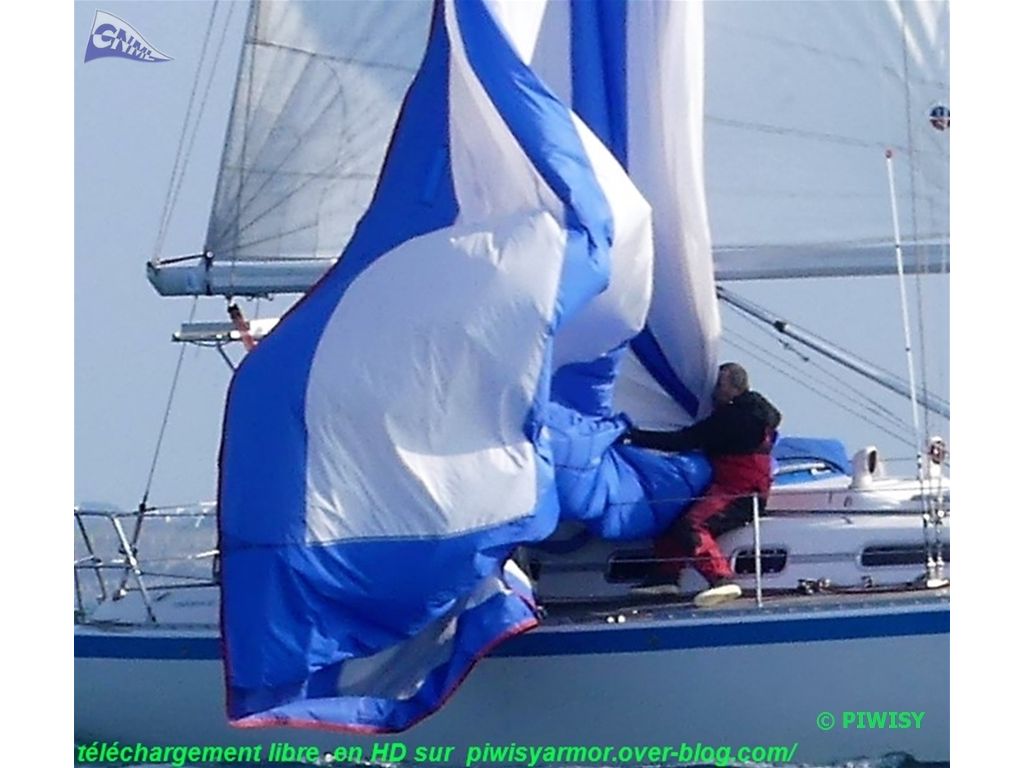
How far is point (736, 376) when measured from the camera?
9.96 metres

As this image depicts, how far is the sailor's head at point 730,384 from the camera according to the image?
32.6 feet

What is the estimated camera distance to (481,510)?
28.4ft

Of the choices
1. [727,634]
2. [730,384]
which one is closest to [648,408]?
[730,384]

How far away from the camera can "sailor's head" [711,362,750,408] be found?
32.6ft

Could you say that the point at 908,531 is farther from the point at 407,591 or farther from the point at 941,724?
the point at 407,591

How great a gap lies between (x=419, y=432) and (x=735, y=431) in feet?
5.83

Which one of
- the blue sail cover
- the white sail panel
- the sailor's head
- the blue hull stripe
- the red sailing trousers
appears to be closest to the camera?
the blue sail cover

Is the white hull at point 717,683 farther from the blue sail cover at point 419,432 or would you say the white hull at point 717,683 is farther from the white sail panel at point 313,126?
the white sail panel at point 313,126

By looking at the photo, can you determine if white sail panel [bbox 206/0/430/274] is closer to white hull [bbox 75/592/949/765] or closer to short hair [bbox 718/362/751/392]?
short hair [bbox 718/362/751/392]

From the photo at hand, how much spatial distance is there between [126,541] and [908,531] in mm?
3722

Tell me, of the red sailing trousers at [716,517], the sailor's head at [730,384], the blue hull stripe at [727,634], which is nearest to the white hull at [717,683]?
the blue hull stripe at [727,634]

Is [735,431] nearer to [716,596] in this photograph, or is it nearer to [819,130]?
[716,596]

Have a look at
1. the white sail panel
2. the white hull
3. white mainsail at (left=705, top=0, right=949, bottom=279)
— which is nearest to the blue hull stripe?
the white hull
